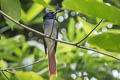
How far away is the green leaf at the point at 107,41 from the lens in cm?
70

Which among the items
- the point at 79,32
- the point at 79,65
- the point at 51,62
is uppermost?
the point at 51,62

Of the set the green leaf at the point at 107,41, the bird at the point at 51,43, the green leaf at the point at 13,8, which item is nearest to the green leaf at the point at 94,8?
the green leaf at the point at 107,41

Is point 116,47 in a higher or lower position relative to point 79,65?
higher

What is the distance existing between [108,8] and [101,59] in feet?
4.65

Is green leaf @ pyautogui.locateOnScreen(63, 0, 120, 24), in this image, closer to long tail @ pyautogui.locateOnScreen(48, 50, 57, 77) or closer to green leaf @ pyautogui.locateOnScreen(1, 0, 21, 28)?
green leaf @ pyautogui.locateOnScreen(1, 0, 21, 28)

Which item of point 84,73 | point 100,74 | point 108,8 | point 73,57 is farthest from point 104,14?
point 100,74

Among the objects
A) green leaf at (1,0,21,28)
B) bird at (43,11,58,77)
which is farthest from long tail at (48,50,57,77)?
green leaf at (1,0,21,28)

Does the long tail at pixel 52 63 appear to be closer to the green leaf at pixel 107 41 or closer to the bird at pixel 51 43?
the bird at pixel 51 43

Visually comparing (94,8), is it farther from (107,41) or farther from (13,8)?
(13,8)

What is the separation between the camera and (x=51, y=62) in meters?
0.98

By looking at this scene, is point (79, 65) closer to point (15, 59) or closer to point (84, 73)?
point (84, 73)

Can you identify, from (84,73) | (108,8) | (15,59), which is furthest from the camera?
(84,73)

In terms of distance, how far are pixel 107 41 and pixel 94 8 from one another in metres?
0.12

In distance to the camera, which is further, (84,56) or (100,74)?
(100,74)
